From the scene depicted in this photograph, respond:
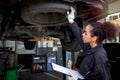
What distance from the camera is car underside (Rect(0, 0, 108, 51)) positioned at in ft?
5.66

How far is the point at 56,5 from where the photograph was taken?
5.63 feet

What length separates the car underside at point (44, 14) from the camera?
5.66 feet

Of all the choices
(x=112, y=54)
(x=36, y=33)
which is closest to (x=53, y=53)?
(x=112, y=54)

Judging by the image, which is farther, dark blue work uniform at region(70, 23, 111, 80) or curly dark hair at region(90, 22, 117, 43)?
curly dark hair at region(90, 22, 117, 43)

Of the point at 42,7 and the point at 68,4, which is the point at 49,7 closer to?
the point at 42,7

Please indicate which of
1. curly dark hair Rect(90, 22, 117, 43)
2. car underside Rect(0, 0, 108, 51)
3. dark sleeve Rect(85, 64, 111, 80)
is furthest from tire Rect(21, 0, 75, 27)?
dark sleeve Rect(85, 64, 111, 80)

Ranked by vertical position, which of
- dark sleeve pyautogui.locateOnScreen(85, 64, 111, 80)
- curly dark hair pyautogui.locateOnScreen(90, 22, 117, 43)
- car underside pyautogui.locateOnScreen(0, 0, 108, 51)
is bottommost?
dark sleeve pyautogui.locateOnScreen(85, 64, 111, 80)

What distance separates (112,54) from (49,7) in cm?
202

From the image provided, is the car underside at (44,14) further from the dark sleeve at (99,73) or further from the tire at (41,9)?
the dark sleeve at (99,73)

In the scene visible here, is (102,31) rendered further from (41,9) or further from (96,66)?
(41,9)

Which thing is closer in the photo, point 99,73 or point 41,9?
point 99,73

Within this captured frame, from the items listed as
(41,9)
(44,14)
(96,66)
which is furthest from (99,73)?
(44,14)

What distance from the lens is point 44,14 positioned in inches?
84.3

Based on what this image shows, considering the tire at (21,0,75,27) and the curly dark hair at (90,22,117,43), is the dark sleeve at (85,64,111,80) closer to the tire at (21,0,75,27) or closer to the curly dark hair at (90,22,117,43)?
the curly dark hair at (90,22,117,43)
